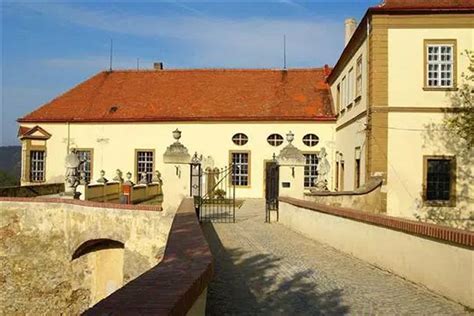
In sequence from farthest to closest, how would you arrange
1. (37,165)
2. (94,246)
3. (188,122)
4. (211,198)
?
(37,165), (188,122), (211,198), (94,246)

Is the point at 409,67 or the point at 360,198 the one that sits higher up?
the point at 409,67

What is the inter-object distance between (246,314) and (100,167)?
26091mm

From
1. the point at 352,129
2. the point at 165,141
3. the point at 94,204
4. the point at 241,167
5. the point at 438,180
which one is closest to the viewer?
the point at 94,204

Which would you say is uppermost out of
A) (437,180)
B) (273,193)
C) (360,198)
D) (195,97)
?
(195,97)

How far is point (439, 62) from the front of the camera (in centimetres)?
1855

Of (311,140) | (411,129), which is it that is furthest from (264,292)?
(311,140)

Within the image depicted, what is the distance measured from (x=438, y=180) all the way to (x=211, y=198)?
34.4ft

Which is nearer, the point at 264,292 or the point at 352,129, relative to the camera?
the point at 264,292

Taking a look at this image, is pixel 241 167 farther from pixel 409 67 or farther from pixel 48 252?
pixel 48 252

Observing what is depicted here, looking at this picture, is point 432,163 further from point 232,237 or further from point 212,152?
point 212,152

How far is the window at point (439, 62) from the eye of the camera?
60.5 ft

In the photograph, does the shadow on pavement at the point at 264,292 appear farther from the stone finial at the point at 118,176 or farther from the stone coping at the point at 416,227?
the stone finial at the point at 118,176

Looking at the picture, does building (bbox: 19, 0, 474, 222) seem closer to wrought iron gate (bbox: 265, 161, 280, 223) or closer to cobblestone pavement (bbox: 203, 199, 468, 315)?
wrought iron gate (bbox: 265, 161, 280, 223)

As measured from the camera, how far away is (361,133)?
802 inches
